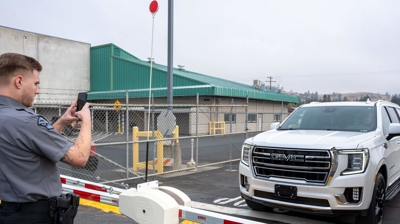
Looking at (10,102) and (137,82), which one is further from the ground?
(137,82)

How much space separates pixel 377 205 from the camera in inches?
186

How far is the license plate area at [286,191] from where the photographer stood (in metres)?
4.56

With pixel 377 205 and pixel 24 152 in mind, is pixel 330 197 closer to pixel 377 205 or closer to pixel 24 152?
pixel 377 205

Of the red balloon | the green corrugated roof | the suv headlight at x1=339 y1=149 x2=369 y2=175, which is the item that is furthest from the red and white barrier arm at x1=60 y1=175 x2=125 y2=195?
the green corrugated roof

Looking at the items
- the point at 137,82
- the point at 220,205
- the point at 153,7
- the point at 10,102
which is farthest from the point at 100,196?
the point at 137,82

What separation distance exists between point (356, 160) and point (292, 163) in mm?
829

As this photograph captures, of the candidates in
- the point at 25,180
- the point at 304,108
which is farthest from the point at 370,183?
the point at 25,180

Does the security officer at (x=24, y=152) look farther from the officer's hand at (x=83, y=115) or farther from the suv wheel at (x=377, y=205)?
the suv wheel at (x=377, y=205)

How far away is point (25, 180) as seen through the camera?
2033mm

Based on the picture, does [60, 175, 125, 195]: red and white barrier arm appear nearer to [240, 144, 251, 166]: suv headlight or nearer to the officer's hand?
the officer's hand

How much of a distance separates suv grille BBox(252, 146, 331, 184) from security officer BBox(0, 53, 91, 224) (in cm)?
328

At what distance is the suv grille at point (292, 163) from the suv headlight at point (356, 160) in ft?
0.84

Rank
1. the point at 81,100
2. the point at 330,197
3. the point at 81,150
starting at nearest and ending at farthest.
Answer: the point at 81,150 < the point at 81,100 < the point at 330,197

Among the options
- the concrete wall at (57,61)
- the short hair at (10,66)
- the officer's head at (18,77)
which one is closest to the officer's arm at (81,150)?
the officer's head at (18,77)
